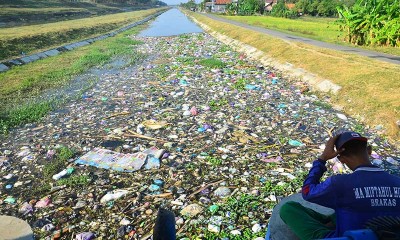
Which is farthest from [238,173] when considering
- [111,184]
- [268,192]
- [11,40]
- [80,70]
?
[11,40]

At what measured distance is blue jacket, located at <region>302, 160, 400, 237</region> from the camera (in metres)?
1.88

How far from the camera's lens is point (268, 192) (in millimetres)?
4164

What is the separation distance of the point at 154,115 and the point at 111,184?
295 centimetres

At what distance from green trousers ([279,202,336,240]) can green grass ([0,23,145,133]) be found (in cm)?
585

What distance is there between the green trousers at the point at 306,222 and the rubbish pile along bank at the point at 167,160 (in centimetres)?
101

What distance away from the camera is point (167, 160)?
5.05 metres

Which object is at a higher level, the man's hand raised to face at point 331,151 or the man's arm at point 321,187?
the man's hand raised to face at point 331,151

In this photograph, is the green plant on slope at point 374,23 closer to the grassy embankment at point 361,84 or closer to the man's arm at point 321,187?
the grassy embankment at point 361,84

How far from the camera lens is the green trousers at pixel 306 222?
2357mm

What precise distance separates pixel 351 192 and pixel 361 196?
6cm

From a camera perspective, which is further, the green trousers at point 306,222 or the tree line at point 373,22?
the tree line at point 373,22

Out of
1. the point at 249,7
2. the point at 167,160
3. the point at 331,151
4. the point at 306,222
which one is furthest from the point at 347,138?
the point at 249,7

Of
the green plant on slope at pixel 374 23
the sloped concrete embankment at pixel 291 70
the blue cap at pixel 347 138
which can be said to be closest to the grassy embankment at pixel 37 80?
the sloped concrete embankment at pixel 291 70

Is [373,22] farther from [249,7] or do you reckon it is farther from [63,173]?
[249,7]
